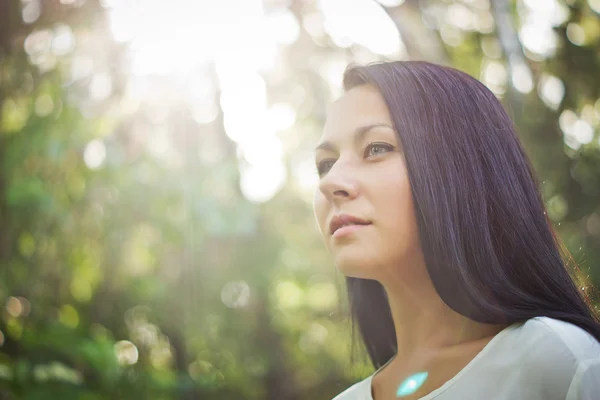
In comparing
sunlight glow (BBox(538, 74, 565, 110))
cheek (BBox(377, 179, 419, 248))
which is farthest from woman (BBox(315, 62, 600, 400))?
sunlight glow (BBox(538, 74, 565, 110))

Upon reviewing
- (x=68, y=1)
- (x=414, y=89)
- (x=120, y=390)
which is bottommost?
(x=120, y=390)

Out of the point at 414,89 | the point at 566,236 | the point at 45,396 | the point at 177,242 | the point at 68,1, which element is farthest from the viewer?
the point at 177,242

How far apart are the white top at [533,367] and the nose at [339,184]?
0.41 meters

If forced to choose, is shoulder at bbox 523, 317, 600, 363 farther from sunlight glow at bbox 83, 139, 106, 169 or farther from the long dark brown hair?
sunlight glow at bbox 83, 139, 106, 169

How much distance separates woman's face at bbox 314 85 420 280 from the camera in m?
1.26

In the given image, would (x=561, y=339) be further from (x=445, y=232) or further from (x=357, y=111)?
(x=357, y=111)

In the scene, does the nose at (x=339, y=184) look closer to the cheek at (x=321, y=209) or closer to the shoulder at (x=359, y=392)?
the cheek at (x=321, y=209)

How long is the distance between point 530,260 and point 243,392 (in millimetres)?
4679

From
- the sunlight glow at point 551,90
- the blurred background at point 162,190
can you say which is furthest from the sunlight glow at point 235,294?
the sunlight glow at point 551,90

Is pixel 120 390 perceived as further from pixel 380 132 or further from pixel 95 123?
pixel 380 132

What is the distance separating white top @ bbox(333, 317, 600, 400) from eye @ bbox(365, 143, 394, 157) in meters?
A: 0.44

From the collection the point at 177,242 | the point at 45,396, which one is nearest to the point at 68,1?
the point at 177,242

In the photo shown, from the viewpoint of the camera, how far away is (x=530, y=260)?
48.5 inches

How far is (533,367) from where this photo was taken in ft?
3.44
